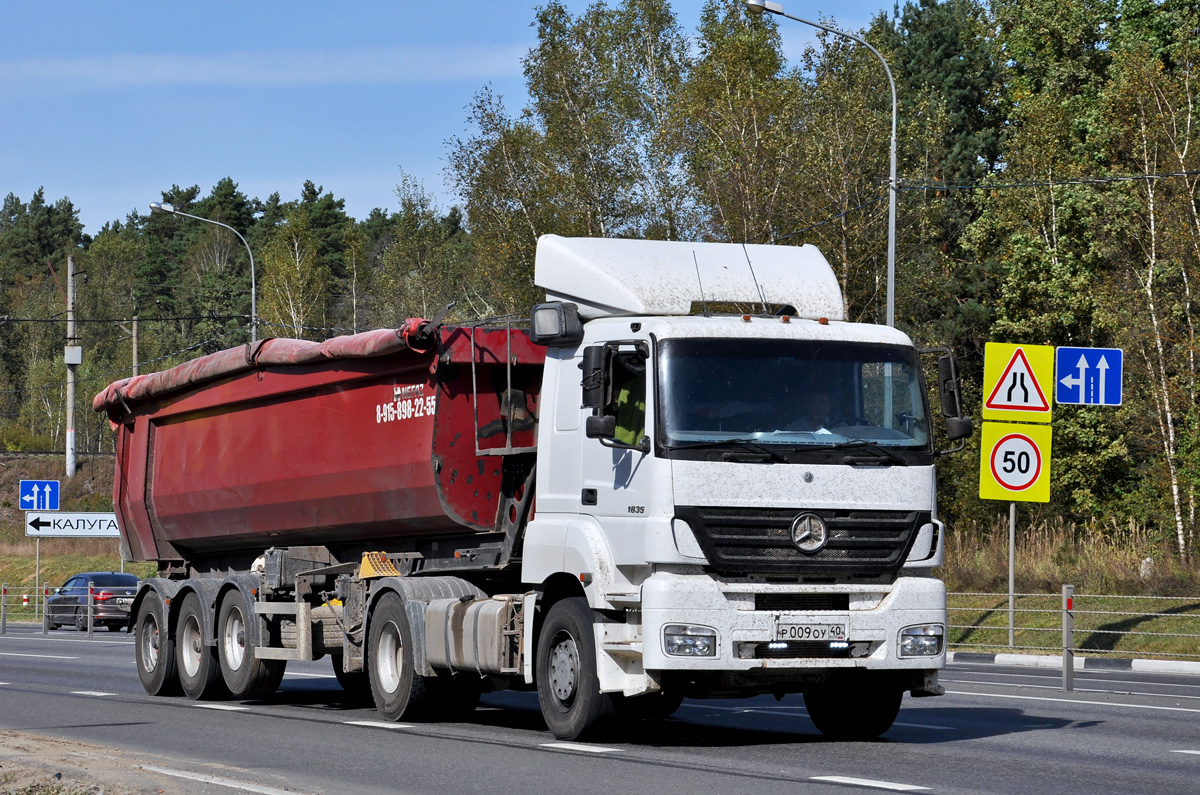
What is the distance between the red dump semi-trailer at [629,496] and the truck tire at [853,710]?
0.07 feet

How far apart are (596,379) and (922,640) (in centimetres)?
292

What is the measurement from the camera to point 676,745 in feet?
38.8

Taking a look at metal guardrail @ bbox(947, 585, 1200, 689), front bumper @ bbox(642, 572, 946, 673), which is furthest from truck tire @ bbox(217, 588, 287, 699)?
metal guardrail @ bbox(947, 585, 1200, 689)

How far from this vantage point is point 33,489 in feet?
145

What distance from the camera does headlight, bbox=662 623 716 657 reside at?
10.9 metres

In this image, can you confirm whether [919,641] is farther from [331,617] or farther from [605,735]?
[331,617]

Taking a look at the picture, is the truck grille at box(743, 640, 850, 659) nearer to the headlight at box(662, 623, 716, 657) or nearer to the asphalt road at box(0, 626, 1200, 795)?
the headlight at box(662, 623, 716, 657)

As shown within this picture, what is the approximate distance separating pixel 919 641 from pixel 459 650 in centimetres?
377

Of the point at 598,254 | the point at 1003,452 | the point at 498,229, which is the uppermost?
the point at 498,229

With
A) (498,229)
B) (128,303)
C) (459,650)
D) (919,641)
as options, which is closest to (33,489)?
(498,229)

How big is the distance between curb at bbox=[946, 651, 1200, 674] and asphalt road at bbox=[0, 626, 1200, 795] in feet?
7.30

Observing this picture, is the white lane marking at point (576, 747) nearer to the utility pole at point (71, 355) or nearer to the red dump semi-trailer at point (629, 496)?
→ the red dump semi-trailer at point (629, 496)

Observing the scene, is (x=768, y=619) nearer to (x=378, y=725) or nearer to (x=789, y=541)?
(x=789, y=541)

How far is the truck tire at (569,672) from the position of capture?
11539mm
